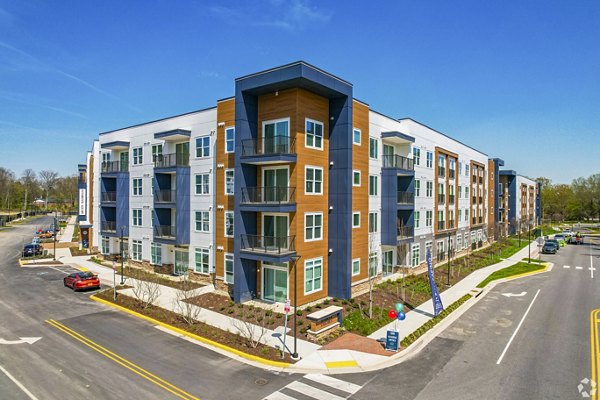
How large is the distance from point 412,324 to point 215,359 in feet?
34.7

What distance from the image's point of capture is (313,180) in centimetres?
2183

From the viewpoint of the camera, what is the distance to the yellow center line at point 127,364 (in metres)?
11.7

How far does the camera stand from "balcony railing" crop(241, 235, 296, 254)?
20516mm

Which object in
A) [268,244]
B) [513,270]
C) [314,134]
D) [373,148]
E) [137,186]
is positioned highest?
[314,134]

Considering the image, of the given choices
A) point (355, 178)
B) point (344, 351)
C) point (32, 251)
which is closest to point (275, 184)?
point (355, 178)

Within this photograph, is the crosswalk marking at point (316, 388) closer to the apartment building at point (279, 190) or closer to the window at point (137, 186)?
the apartment building at point (279, 190)

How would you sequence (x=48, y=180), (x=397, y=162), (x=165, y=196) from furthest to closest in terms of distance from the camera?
(x=48, y=180) < (x=165, y=196) < (x=397, y=162)

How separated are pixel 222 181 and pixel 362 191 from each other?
1006 cm

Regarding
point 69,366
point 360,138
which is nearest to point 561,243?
point 360,138

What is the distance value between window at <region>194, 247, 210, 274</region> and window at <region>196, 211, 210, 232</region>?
5.10 feet

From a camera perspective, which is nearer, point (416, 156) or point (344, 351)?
point (344, 351)

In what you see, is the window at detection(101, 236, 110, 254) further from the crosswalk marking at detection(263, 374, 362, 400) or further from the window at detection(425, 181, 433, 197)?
the window at detection(425, 181, 433, 197)

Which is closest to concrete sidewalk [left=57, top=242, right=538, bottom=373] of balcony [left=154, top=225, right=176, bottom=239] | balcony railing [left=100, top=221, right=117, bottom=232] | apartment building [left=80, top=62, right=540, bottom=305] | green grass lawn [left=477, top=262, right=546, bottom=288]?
green grass lawn [left=477, top=262, right=546, bottom=288]

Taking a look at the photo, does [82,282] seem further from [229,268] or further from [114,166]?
[114,166]
